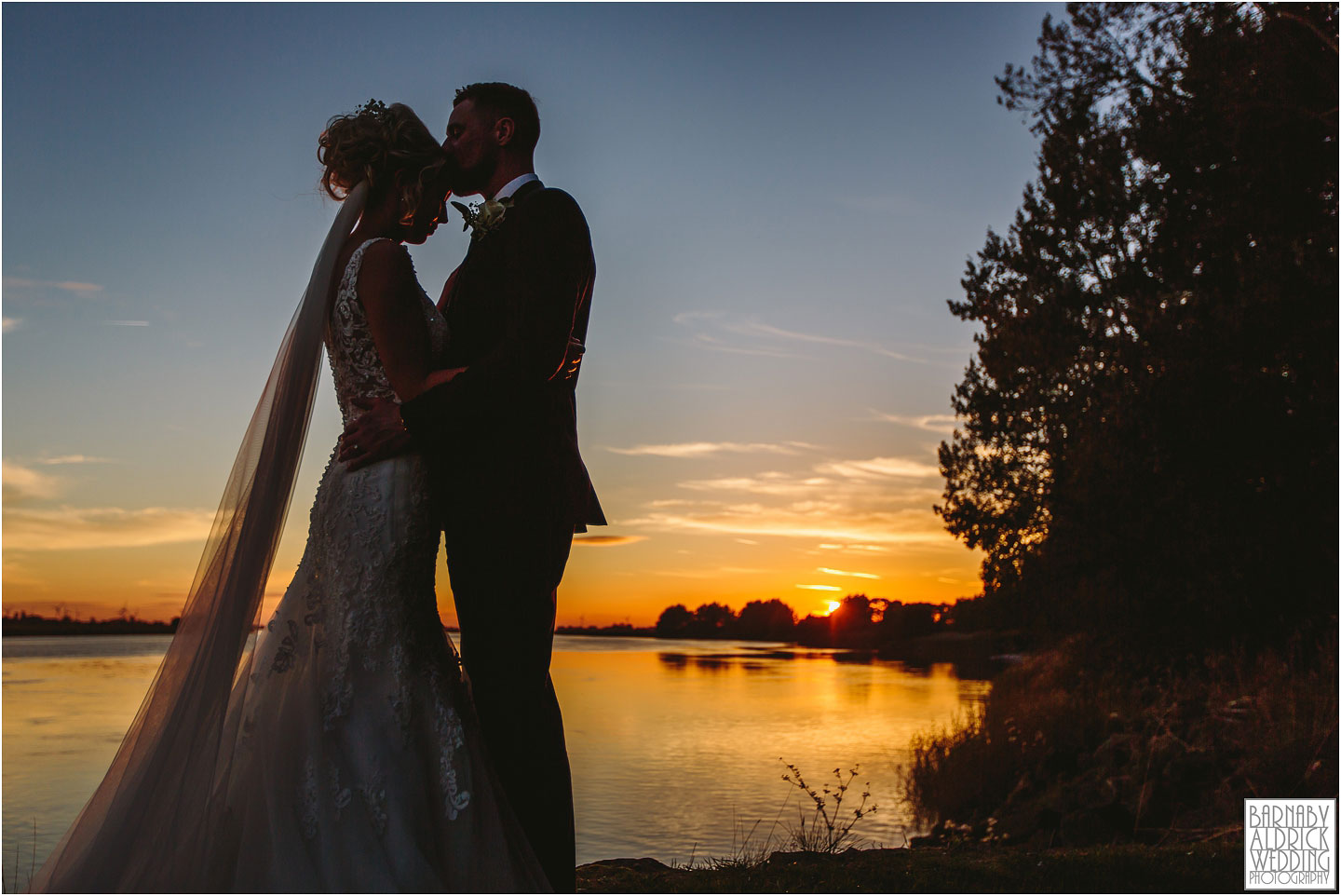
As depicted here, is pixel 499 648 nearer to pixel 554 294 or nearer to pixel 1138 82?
pixel 554 294

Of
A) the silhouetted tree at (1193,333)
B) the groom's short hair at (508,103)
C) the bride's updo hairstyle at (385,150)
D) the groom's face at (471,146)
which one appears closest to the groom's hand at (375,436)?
the bride's updo hairstyle at (385,150)

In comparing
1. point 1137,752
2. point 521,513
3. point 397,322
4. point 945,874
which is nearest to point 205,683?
point 521,513

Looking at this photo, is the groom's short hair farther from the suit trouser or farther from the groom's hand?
the suit trouser

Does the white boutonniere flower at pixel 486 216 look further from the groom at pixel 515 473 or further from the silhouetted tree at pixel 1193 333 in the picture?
the silhouetted tree at pixel 1193 333

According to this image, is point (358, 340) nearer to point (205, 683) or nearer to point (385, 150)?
point (385, 150)

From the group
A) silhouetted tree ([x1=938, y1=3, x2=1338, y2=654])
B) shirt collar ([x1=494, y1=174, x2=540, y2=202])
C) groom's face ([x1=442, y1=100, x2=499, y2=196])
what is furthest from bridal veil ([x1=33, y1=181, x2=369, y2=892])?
silhouetted tree ([x1=938, y1=3, x2=1338, y2=654])

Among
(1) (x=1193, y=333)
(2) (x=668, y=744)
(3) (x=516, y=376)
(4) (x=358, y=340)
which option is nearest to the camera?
(3) (x=516, y=376)

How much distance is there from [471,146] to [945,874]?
353 cm

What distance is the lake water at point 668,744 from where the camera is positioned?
9516 mm

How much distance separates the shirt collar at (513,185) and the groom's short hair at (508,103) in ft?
0.39

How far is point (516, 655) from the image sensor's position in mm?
2779

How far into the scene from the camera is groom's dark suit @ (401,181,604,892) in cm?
275

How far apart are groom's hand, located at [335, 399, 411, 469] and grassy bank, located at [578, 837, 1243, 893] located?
202 centimetres

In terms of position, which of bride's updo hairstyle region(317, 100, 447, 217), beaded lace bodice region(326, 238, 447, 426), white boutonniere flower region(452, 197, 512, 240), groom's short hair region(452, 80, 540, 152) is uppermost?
groom's short hair region(452, 80, 540, 152)
